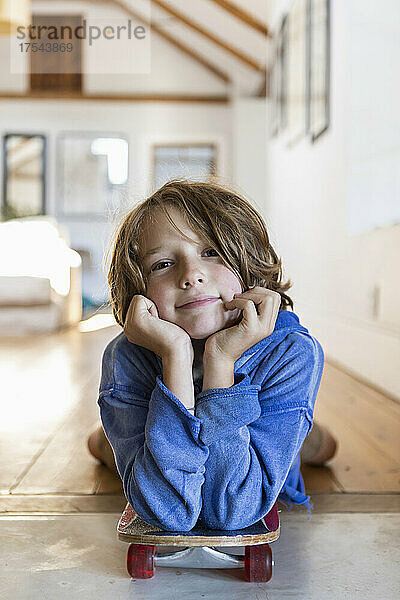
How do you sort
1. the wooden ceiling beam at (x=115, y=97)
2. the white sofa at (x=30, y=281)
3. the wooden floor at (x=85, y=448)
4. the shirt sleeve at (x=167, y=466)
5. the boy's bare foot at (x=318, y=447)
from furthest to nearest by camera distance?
the wooden ceiling beam at (x=115, y=97)
the white sofa at (x=30, y=281)
the boy's bare foot at (x=318, y=447)
the wooden floor at (x=85, y=448)
the shirt sleeve at (x=167, y=466)

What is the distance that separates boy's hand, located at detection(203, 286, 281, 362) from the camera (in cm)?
94

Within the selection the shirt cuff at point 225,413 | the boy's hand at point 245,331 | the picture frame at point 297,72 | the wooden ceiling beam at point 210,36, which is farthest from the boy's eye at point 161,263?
the wooden ceiling beam at point 210,36

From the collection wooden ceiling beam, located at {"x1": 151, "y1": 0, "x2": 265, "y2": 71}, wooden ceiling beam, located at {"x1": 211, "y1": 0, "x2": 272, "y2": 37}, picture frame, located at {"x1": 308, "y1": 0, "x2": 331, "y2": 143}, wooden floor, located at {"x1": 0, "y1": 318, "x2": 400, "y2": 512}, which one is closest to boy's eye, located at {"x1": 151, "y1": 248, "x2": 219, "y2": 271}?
wooden floor, located at {"x1": 0, "y1": 318, "x2": 400, "y2": 512}

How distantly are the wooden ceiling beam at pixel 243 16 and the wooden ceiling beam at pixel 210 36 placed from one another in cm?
86

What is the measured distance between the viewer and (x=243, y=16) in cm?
636

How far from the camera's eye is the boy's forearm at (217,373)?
94cm

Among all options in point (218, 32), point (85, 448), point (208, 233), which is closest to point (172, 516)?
point (208, 233)

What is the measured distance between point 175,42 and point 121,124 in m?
1.25

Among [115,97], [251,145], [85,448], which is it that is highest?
[115,97]

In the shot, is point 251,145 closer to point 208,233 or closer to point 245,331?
point 208,233

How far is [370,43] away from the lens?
9.83ft

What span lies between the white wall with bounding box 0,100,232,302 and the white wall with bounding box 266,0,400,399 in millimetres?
4880

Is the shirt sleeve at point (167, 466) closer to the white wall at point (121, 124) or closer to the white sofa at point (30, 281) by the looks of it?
the white sofa at point (30, 281)

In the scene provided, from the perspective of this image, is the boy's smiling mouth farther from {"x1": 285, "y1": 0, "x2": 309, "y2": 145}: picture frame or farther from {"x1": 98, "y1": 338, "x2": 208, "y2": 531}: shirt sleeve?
{"x1": 285, "y1": 0, "x2": 309, "y2": 145}: picture frame
